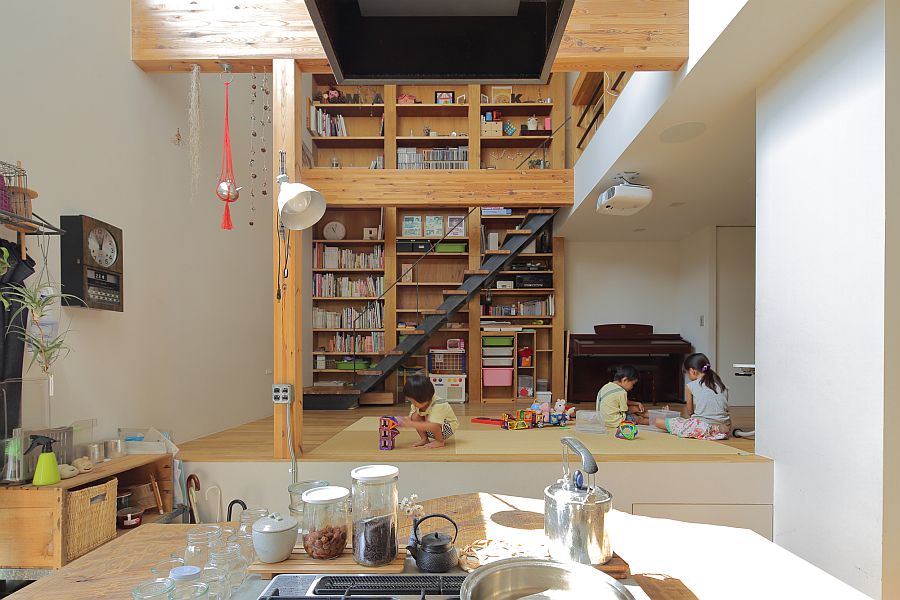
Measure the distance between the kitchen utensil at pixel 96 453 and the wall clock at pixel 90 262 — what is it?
2.47ft

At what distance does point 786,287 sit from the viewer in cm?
297

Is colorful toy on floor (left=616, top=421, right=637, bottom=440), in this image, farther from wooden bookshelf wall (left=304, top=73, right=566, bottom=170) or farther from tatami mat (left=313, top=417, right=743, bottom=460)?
wooden bookshelf wall (left=304, top=73, right=566, bottom=170)

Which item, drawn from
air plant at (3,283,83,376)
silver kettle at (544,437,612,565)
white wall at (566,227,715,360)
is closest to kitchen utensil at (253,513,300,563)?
silver kettle at (544,437,612,565)

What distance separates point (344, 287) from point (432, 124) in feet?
8.39

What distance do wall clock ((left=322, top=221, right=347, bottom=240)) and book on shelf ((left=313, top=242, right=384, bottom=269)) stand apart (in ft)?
0.49

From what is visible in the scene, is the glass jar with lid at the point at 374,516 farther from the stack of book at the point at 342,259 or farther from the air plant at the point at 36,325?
the stack of book at the point at 342,259

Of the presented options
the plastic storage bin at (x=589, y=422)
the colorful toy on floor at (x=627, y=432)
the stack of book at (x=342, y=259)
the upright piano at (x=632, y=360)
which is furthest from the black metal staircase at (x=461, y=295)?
the colorful toy on floor at (x=627, y=432)

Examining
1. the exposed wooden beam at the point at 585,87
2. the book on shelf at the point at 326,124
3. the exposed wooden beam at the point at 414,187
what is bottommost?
the exposed wooden beam at the point at 414,187

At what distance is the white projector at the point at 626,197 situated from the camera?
4.82 metres

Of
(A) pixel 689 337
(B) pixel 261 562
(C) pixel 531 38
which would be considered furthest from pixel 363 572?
(A) pixel 689 337

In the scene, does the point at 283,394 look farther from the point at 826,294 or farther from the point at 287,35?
the point at 826,294

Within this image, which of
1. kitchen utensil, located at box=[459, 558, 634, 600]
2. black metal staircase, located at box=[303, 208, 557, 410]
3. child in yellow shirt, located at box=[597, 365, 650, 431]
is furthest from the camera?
black metal staircase, located at box=[303, 208, 557, 410]

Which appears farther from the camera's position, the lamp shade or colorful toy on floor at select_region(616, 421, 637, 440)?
colorful toy on floor at select_region(616, 421, 637, 440)

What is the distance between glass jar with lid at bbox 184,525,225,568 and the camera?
1.30 meters
